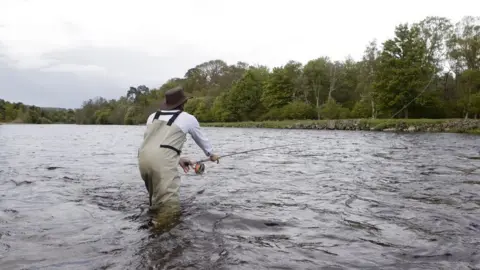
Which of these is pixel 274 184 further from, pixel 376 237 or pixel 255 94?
pixel 255 94

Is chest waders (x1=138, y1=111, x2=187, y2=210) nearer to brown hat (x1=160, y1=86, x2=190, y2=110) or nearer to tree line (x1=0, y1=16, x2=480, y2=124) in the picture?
brown hat (x1=160, y1=86, x2=190, y2=110)

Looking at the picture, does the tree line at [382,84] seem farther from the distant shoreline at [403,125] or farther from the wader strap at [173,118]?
the wader strap at [173,118]

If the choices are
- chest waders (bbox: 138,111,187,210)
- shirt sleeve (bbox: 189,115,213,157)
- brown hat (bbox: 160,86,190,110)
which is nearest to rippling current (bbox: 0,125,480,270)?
chest waders (bbox: 138,111,187,210)

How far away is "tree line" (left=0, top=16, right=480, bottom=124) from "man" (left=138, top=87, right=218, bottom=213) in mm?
36533

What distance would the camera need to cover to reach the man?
19.3ft

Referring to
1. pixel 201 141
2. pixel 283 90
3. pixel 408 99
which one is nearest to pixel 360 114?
pixel 408 99

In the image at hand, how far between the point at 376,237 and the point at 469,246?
118cm

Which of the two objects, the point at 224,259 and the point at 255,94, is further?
the point at 255,94

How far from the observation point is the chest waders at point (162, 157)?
5.86 m

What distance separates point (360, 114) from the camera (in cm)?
6284

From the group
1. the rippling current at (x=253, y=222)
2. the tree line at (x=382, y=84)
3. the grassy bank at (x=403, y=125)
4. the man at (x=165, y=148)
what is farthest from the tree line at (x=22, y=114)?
the man at (x=165, y=148)

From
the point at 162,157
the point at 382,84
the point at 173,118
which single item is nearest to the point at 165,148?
the point at 162,157

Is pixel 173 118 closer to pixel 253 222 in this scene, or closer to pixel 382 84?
pixel 253 222

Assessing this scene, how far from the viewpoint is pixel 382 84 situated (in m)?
54.6
